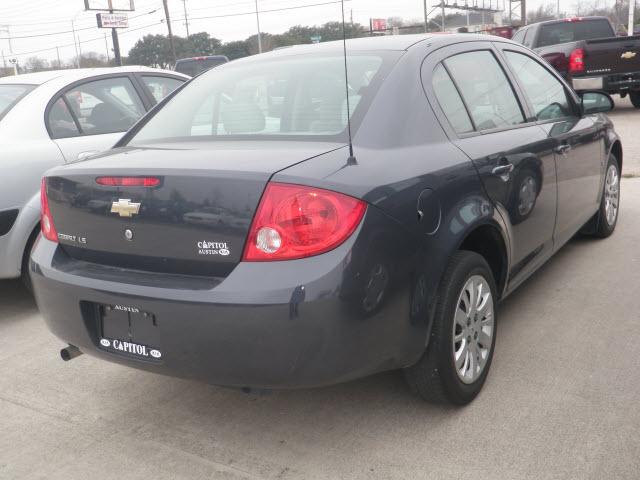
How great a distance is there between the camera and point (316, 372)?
2.26 meters

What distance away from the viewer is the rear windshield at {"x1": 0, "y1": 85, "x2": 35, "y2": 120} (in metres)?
4.62

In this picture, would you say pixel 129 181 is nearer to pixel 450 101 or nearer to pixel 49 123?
pixel 450 101

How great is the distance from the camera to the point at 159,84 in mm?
5695

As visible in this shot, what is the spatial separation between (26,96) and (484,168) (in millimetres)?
3303

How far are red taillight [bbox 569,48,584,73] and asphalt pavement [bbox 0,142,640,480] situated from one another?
9.50 metres

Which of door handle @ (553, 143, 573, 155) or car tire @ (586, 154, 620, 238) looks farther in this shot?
car tire @ (586, 154, 620, 238)

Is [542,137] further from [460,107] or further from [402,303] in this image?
[402,303]

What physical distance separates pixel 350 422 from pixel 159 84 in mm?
3849

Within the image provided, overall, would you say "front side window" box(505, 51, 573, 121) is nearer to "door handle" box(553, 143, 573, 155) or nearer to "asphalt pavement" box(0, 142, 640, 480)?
"door handle" box(553, 143, 573, 155)

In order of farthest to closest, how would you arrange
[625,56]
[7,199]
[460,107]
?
[625,56] → [7,199] → [460,107]

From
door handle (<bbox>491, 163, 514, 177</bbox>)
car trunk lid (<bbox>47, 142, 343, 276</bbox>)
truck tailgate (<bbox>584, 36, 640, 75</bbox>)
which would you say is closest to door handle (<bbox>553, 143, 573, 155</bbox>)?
door handle (<bbox>491, 163, 514, 177</bbox>)

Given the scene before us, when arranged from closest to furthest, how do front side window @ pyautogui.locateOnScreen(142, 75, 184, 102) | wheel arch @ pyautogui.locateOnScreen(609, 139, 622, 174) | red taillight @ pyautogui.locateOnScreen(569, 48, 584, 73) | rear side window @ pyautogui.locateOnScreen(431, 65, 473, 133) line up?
rear side window @ pyautogui.locateOnScreen(431, 65, 473, 133) < wheel arch @ pyautogui.locateOnScreen(609, 139, 622, 174) < front side window @ pyautogui.locateOnScreen(142, 75, 184, 102) < red taillight @ pyautogui.locateOnScreen(569, 48, 584, 73)

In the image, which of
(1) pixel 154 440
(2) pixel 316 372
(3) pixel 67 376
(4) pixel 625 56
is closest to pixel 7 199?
(3) pixel 67 376

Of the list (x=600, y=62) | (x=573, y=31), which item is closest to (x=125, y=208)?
(x=600, y=62)
